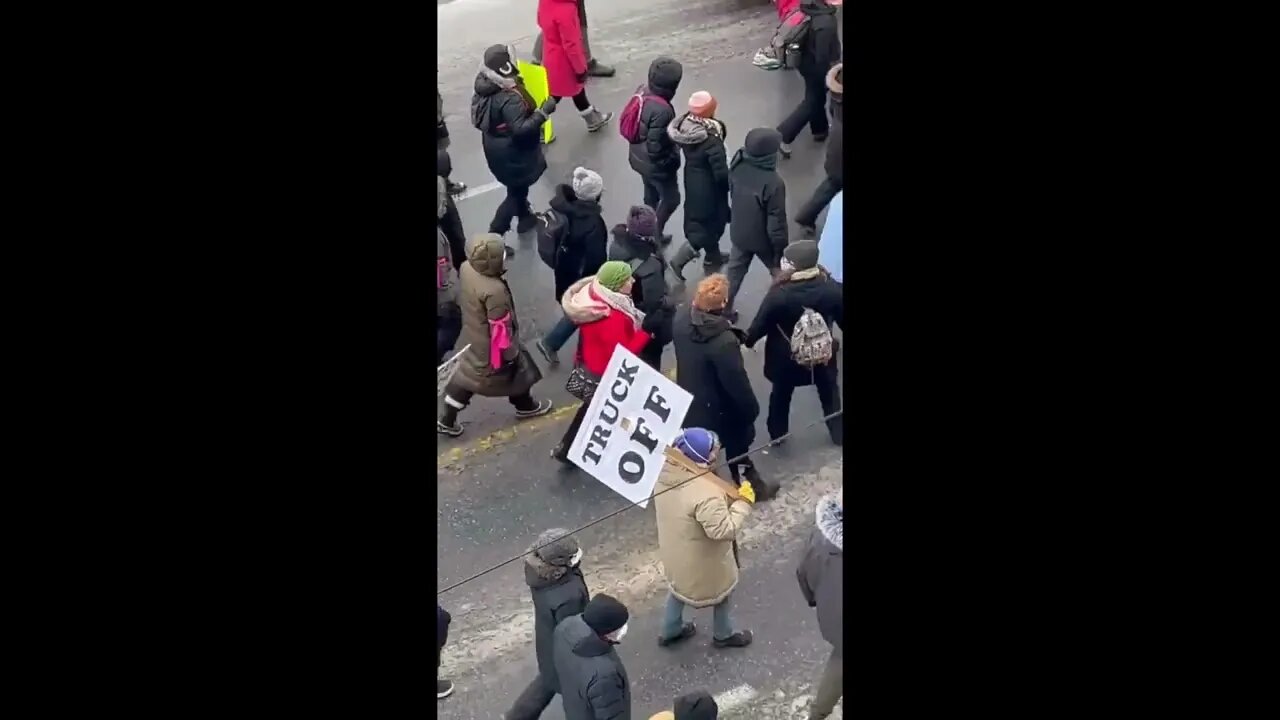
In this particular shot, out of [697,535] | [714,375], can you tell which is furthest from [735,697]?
[714,375]

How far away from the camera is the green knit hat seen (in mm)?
8570

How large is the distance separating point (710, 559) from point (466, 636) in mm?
1300

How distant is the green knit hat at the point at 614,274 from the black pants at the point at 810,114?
3329 mm

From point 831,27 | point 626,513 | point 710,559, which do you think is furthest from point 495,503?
point 831,27

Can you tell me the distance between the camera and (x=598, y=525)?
27.7 ft

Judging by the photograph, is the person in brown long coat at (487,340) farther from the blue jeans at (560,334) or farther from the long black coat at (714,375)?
the long black coat at (714,375)

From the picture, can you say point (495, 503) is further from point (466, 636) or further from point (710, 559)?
point (710, 559)

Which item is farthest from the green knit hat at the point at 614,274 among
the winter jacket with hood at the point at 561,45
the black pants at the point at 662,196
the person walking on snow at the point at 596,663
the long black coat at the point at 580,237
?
the winter jacket with hood at the point at 561,45

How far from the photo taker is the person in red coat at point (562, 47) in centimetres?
1145

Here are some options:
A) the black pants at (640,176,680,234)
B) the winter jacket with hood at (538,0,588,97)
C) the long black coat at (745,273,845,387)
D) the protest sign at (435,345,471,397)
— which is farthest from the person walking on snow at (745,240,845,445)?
the winter jacket with hood at (538,0,588,97)

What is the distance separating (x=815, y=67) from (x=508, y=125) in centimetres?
245

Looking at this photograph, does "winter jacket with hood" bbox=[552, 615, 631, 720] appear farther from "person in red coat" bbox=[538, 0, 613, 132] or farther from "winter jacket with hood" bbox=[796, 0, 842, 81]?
"person in red coat" bbox=[538, 0, 613, 132]

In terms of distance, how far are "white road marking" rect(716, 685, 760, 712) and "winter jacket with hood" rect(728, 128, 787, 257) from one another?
2944mm

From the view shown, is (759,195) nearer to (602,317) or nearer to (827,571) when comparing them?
(602,317)
